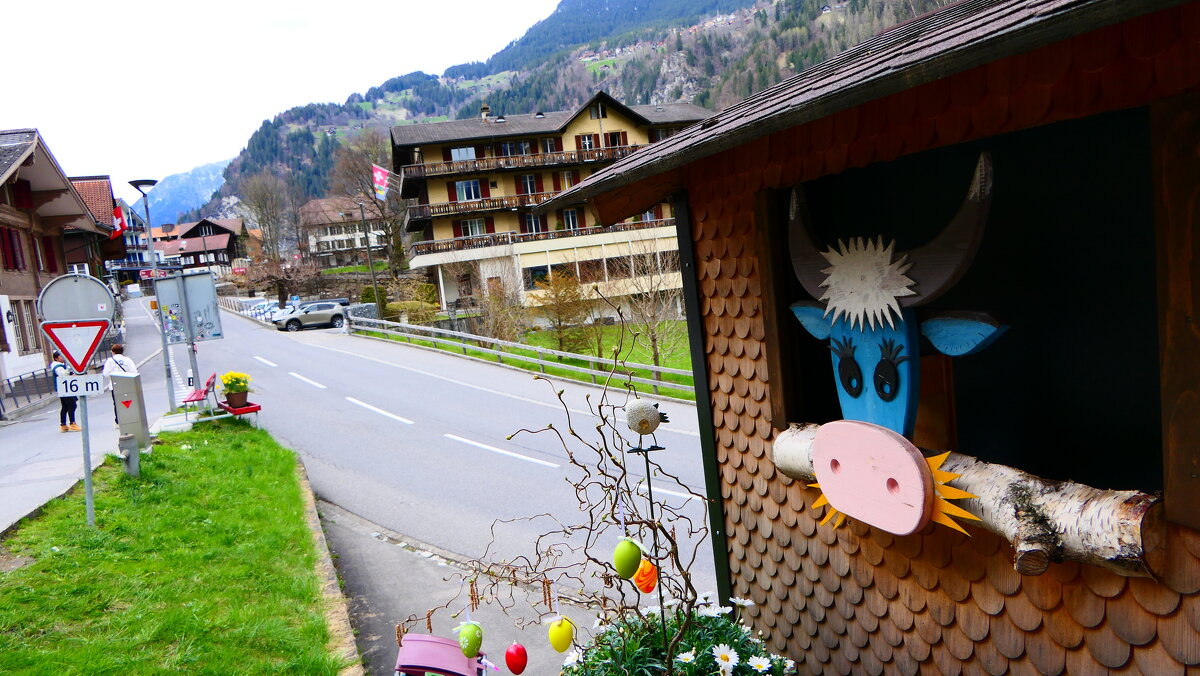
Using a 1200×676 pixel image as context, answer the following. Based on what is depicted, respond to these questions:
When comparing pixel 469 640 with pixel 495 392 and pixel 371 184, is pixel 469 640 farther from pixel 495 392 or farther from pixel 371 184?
pixel 371 184

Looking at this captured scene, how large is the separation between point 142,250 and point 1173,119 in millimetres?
136834

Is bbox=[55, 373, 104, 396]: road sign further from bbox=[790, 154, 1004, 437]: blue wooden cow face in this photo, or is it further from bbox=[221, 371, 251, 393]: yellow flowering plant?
bbox=[790, 154, 1004, 437]: blue wooden cow face

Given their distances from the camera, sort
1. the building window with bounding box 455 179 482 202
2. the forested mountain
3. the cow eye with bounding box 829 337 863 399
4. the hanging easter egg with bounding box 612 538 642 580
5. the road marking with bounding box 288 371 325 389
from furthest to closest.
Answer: the forested mountain → the building window with bounding box 455 179 482 202 → the road marking with bounding box 288 371 325 389 → the cow eye with bounding box 829 337 863 399 → the hanging easter egg with bounding box 612 538 642 580

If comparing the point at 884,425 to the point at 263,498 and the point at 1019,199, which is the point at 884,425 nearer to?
the point at 1019,199

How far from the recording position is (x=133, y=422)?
948 centimetres

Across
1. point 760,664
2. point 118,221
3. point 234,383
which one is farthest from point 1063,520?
point 118,221

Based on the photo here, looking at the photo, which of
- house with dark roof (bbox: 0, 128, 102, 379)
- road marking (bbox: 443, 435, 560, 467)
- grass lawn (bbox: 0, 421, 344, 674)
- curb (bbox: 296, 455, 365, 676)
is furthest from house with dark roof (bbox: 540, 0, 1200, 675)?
house with dark roof (bbox: 0, 128, 102, 379)

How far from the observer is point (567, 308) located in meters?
22.5

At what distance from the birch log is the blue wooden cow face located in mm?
467

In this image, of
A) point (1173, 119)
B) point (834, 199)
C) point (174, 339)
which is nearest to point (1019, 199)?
point (834, 199)

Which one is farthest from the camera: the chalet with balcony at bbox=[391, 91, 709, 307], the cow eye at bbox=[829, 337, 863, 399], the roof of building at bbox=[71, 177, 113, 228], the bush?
the chalet with balcony at bbox=[391, 91, 709, 307]

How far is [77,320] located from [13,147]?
19883mm

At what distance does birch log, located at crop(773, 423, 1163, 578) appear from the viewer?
2299mm

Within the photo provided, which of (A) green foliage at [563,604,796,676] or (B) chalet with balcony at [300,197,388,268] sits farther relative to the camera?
(B) chalet with balcony at [300,197,388,268]
